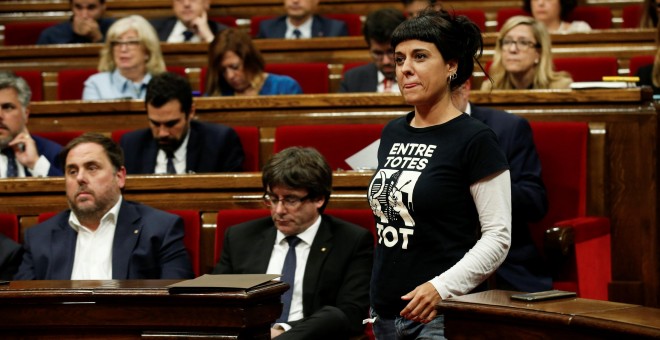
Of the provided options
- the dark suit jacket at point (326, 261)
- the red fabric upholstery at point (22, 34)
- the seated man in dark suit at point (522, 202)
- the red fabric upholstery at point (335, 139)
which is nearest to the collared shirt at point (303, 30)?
the red fabric upholstery at point (22, 34)

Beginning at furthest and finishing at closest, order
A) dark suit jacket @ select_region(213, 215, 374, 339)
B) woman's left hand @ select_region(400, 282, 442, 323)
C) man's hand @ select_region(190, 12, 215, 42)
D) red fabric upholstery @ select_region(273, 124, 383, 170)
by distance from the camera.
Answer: man's hand @ select_region(190, 12, 215, 42)
red fabric upholstery @ select_region(273, 124, 383, 170)
dark suit jacket @ select_region(213, 215, 374, 339)
woman's left hand @ select_region(400, 282, 442, 323)

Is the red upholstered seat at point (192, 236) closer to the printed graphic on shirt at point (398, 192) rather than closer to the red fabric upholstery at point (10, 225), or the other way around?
the red fabric upholstery at point (10, 225)

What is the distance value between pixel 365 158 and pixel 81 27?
1.47 metres

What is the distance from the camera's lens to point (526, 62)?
210 centimetres

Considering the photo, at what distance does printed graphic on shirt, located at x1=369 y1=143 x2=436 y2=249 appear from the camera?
1.05 m

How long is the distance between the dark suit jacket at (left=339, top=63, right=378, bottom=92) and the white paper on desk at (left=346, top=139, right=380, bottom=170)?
1.81 ft

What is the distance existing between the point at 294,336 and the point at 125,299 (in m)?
0.29

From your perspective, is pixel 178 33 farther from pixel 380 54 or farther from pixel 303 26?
pixel 380 54

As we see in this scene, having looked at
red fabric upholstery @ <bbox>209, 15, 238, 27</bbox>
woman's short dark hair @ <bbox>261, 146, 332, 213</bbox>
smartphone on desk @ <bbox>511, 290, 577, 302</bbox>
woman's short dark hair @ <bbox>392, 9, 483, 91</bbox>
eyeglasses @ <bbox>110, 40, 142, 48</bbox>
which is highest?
red fabric upholstery @ <bbox>209, 15, 238, 27</bbox>

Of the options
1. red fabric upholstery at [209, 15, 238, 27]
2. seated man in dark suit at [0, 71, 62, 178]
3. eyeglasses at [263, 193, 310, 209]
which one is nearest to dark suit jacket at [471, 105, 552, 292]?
eyeglasses at [263, 193, 310, 209]

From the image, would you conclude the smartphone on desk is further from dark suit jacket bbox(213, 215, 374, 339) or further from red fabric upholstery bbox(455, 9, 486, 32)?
red fabric upholstery bbox(455, 9, 486, 32)

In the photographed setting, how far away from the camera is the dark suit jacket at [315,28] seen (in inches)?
115

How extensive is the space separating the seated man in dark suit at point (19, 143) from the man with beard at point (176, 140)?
0.16 metres

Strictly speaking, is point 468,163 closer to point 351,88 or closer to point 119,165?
point 119,165
